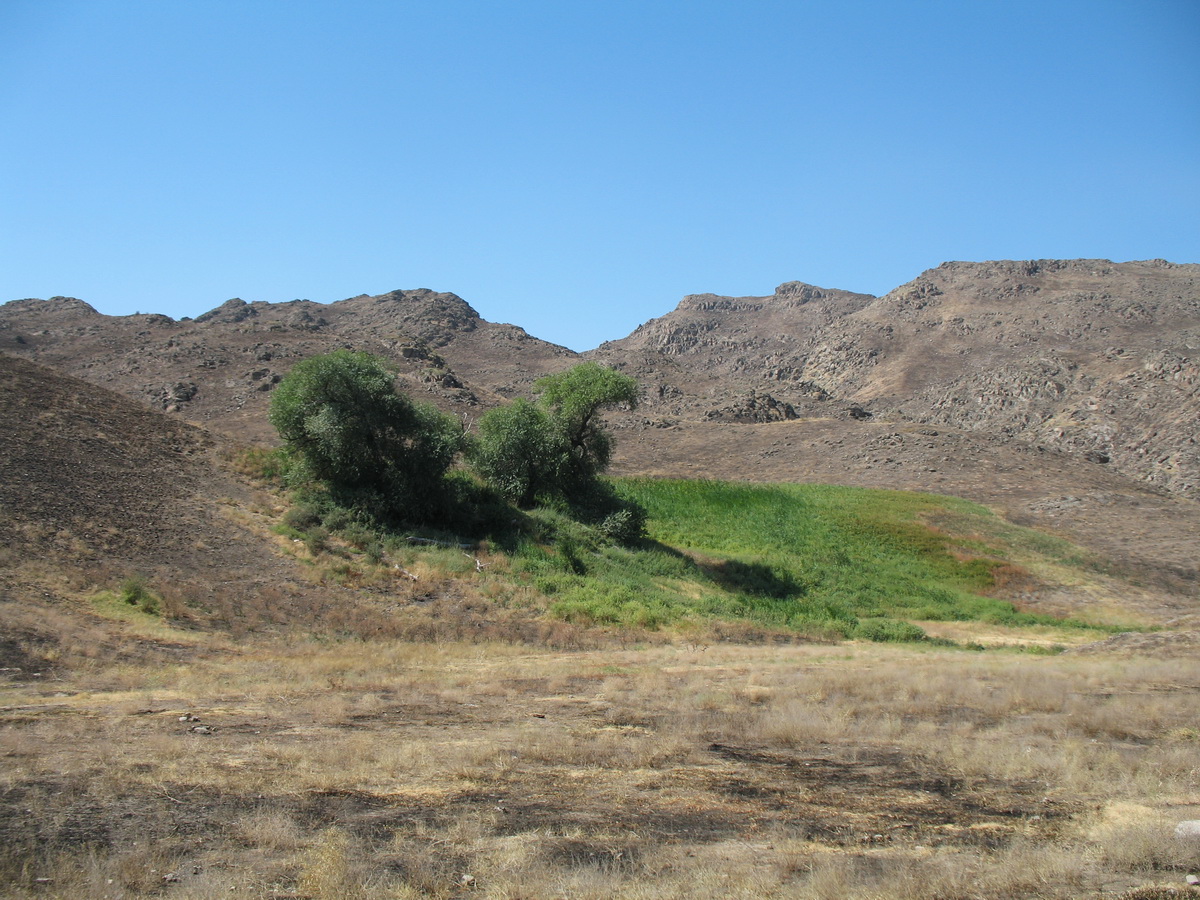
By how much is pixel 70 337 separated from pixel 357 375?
180ft

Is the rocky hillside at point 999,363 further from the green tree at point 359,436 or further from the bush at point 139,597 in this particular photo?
the bush at point 139,597

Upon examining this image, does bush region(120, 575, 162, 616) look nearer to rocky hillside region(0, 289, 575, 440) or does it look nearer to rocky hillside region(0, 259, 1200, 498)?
rocky hillside region(0, 289, 575, 440)

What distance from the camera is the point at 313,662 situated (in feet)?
53.2

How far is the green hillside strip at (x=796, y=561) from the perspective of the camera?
27625 millimetres

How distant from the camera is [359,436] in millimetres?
27984

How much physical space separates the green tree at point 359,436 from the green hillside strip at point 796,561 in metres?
5.00

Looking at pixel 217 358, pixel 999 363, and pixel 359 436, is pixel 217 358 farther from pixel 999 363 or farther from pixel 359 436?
pixel 999 363

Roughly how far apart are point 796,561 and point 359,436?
2081 centimetres

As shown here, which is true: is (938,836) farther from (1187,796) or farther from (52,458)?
(52,458)

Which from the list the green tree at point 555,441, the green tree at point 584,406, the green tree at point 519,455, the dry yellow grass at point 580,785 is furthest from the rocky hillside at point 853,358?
the dry yellow grass at point 580,785

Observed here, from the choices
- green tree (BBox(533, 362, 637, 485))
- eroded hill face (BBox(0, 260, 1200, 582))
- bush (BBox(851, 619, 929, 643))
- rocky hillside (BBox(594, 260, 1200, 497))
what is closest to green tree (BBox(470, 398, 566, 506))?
green tree (BBox(533, 362, 637, 485))

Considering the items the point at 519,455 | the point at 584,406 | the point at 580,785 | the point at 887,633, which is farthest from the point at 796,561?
the point at 580,785

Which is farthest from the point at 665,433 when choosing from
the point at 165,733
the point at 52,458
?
the point at 165,733

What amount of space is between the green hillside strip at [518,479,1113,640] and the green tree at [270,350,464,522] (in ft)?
16.4
